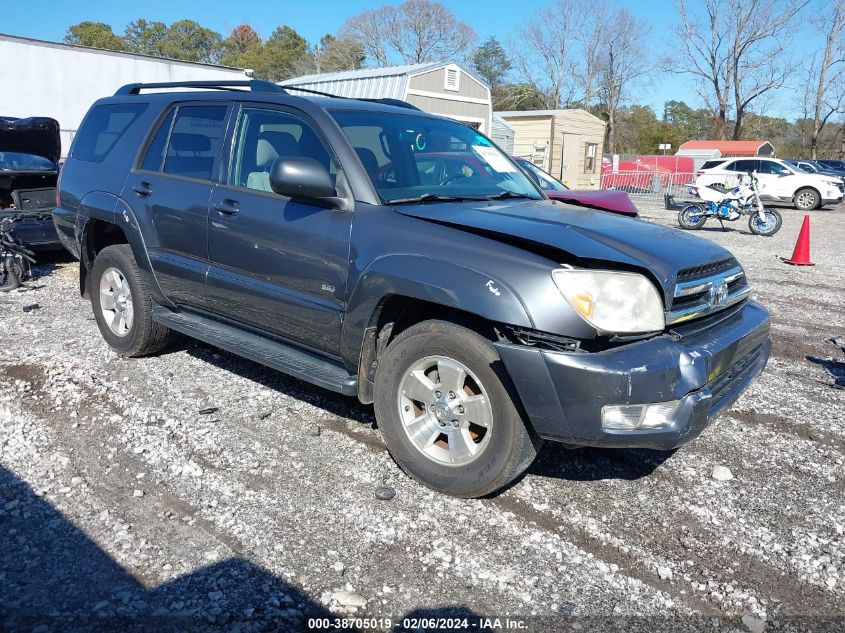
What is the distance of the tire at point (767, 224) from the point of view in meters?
15.6

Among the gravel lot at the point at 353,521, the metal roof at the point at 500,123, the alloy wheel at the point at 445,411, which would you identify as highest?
the metal roof at the point at 500,123

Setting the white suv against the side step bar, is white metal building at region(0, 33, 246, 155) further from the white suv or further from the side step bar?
the white suv

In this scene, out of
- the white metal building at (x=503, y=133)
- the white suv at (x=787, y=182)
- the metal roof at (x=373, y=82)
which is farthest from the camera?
the white metal building at (x=503, y=133)

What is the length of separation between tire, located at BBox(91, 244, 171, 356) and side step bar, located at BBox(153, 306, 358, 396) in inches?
6.9

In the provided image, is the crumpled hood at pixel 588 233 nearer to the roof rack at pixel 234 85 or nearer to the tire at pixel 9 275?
the roof rack at pixel 234 85

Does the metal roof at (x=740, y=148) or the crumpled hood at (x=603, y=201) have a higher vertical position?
the metal roof at (x=740, y=148)

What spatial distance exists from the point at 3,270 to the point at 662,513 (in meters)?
7.17

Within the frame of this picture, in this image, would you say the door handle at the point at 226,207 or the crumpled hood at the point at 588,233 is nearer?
the crumpled hood at the point at 588,233

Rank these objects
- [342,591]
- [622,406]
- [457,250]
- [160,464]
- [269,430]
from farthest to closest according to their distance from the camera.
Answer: [269,430], [160,464], [457,250], [622,406], [342,591]

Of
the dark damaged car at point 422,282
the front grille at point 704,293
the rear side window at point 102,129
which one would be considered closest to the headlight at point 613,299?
the dark damaged car at point 422,282

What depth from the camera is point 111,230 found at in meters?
5.32

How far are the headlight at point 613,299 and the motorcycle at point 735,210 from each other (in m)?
14.6

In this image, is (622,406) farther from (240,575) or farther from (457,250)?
(240,575)

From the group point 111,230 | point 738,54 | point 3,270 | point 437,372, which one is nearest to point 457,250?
point 437,372
